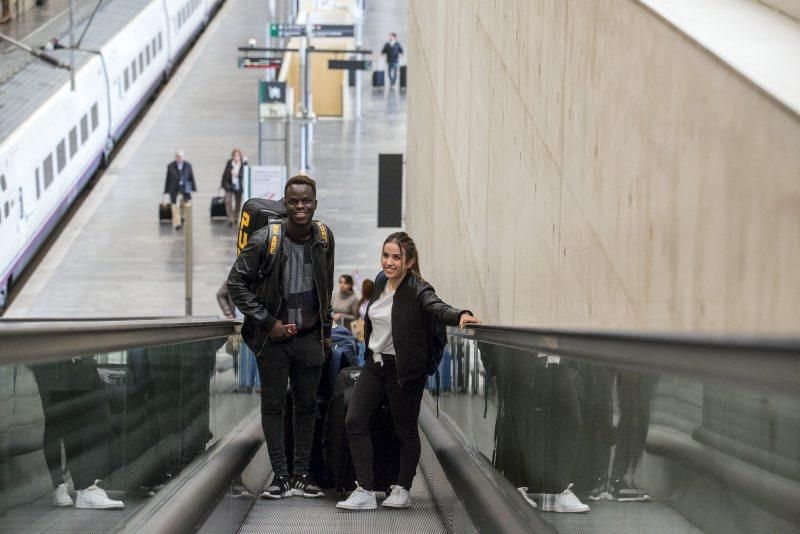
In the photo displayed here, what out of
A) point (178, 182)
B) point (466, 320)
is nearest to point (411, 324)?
point (466, 320)

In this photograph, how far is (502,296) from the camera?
8727mm

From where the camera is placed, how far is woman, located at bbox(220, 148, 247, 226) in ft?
99.8

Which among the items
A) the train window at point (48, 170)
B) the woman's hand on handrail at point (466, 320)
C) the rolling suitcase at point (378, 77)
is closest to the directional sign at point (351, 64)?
the train window at point (48, 170)

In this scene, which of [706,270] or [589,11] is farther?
[589,11]

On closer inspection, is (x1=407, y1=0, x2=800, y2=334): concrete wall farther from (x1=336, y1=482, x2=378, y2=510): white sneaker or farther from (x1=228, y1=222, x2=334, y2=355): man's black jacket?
(x1=336, y1=482, x2=378, y2=510): white sneaker

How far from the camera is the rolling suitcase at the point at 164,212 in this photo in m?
31.2

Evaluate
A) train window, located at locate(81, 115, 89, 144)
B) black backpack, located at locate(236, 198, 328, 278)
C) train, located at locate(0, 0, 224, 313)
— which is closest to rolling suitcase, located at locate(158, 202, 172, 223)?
train, located at locate(0, 0, 224, 313)

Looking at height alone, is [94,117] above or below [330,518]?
above

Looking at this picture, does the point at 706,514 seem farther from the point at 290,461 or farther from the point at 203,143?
the point at 203,143

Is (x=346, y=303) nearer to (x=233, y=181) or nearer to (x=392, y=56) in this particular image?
(x=233, y=181)

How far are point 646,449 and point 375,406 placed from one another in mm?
4126

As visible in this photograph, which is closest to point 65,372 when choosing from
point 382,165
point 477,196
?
point 477,196

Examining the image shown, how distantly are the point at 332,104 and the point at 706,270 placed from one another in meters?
44.3

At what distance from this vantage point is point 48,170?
87.0ft
